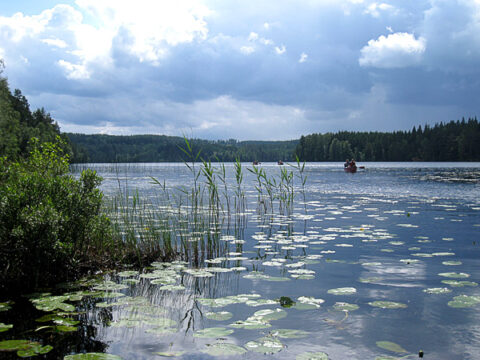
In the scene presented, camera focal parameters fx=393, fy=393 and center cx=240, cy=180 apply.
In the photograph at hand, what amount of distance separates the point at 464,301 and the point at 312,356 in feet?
10.2

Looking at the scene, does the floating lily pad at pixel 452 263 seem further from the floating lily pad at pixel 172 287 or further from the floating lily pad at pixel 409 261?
the floating lily pad at pixel 172 287

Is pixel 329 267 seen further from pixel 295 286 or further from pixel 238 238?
pixel 238 238

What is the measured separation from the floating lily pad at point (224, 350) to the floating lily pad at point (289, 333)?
0.59 meters

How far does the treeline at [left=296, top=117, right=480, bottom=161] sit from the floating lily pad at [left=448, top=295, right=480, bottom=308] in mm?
154087

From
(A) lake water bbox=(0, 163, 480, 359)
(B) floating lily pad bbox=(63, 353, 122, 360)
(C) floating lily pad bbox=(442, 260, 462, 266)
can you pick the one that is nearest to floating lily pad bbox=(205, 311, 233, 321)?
(A) lake water bbox=(0, 163, 480, 359)

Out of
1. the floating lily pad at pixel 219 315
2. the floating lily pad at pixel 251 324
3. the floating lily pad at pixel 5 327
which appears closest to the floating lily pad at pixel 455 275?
the floating lily pad at pixel 251 324

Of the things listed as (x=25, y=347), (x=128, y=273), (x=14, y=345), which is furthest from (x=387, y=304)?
(x=14, y=345)

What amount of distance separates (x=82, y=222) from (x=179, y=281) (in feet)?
6.84

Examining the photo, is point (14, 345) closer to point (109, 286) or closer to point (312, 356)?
point (109, 286)

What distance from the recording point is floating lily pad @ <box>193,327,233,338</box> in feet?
15.3

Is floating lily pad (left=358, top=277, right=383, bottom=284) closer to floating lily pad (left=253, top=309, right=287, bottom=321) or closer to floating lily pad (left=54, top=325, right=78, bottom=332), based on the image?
floating lily pad (left=253, top=309, right=287, bottom=321)

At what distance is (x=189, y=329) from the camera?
4.92 meters

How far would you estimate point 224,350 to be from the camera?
4258 millimetres

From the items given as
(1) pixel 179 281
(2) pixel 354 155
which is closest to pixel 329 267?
(1) pixel 179 281
